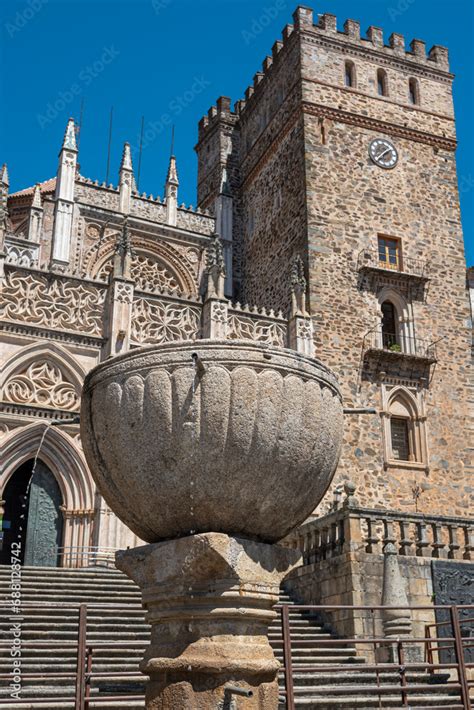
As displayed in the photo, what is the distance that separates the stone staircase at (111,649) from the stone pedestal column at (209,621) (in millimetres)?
2458

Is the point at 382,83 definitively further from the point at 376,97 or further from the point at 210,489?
the point at 210,489

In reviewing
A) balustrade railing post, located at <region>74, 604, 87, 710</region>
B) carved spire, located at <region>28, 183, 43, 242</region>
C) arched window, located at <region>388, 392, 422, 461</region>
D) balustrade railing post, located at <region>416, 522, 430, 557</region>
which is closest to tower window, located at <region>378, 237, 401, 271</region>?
arched window, located at <region>388, 392, 422, 461</region>

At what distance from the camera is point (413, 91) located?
26203mm

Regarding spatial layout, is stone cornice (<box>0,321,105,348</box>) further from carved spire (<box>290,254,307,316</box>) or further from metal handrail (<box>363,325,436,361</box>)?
metal handrail (<box>363,325,436,361</box>)

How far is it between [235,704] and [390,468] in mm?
17931

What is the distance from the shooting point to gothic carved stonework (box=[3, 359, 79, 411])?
17297mm

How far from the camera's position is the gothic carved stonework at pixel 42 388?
56.7ft

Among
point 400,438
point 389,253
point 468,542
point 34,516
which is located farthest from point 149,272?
point 468,542

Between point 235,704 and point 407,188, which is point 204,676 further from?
point 407,188

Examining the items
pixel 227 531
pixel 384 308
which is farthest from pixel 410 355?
pixel 227 531

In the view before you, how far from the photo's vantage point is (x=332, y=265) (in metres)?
22.9

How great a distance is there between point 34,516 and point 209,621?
Result: 13.6 meters

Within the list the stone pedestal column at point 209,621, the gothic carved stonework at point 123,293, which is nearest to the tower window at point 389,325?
the gothic carved stonework at point 123,293

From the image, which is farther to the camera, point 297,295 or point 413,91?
point 413,91
